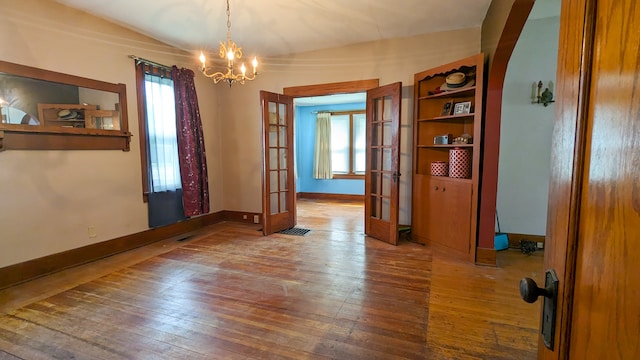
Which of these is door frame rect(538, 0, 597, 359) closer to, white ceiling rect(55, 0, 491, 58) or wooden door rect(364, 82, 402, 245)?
white ceiling rect(55, 0, 491, 58)

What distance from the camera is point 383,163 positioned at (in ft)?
13.7

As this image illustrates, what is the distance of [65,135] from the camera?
313 cm

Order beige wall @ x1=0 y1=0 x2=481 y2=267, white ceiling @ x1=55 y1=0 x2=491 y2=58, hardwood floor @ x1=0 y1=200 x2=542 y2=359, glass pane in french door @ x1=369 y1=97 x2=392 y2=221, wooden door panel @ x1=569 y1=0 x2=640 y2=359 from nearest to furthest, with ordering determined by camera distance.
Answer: wooden door panel @ x1=569 y1=0 x2=640 y2=359 < hardwood floor @ x1=0 y1=200 x2=542 y2=359 < beige wall @ x1=0 y1=0 x2=481 y2=267 < white ceiling @ x1=55 y1=0 x2=491 y2=58 < glass pane in french door @ x1=369 y1=97 x2=392 y2=221

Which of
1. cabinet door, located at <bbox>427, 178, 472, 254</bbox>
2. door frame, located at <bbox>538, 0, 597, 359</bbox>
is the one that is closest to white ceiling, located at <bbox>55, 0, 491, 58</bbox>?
cabinet door, located at <bbox>427, 178, 472, 254</bbox>

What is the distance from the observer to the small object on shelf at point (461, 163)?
11.1ft

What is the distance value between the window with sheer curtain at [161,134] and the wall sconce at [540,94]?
4798mm

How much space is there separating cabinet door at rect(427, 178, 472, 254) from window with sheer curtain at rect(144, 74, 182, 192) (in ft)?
12.0

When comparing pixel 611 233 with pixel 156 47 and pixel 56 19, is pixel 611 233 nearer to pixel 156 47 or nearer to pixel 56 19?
pixel 56 19

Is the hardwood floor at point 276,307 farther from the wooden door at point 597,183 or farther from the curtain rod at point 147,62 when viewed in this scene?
the curtain rod at point 147,62

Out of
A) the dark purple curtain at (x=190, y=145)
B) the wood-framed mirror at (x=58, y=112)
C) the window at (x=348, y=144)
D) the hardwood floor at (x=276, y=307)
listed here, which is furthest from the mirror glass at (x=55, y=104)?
the window at (x=348, y=144)

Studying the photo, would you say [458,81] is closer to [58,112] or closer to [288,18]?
[288,18]

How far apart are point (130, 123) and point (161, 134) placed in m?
0.42

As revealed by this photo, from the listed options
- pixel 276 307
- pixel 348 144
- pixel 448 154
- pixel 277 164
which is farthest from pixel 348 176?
pixel 276 307

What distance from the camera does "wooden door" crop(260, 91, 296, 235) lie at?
4.40 meters
